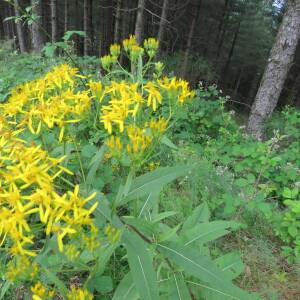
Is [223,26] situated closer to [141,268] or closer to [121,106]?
[121,106]

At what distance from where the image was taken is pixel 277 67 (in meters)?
5.81

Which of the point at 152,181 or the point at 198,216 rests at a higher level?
the point at 152,181

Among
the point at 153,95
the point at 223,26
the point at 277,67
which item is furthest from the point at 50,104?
the point at 223,26

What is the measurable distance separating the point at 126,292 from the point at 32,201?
2.00 feet

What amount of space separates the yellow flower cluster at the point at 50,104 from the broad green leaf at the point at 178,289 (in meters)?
0.76

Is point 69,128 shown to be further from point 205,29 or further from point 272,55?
point 205,29

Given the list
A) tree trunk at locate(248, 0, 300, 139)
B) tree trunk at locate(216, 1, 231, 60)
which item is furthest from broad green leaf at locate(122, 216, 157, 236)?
tree trunk at locate(216, 1, 231, 60)

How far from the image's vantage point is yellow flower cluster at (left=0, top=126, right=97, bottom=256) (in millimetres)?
1117

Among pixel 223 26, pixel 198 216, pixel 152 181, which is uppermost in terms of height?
pixel 152 181

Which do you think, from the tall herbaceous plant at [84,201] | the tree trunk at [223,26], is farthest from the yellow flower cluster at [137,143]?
the tree trunk at [223,26]

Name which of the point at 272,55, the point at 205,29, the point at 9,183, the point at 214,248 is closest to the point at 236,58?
the point at 205,29

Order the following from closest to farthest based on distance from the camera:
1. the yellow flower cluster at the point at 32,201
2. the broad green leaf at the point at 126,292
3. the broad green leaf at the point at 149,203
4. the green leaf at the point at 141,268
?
1. the yellow flower cluster at the point at 32,201
2. the green leaf at the point at 141,268
3. the broad green leaf at the point at 126,292
4. the broad green leaf at the point at 149,203

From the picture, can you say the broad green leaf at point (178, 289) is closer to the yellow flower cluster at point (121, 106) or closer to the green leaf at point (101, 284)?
the green leaf at point (101, 284)

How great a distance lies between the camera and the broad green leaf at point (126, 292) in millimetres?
1471
